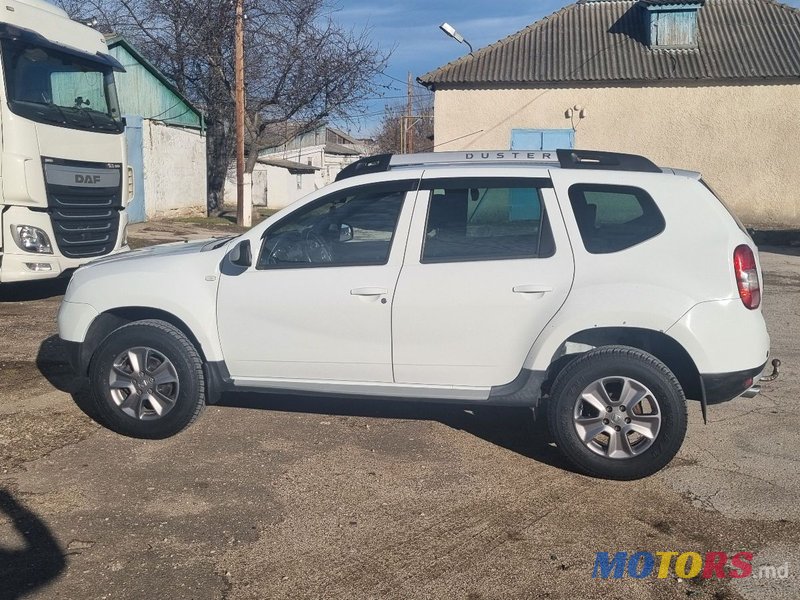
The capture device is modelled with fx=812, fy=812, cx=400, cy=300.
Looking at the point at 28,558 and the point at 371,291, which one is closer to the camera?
the point at 28,558

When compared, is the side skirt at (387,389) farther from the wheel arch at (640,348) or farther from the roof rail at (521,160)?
the roof rail at (521,160)

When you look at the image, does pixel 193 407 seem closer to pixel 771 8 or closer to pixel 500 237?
pixel 500 237

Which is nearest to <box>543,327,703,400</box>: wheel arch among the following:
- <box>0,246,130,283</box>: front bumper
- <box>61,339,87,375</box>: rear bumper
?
<box>61,339,87,375</box>: rear bumper

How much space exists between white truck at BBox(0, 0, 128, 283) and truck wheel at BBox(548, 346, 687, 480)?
6.68 meters

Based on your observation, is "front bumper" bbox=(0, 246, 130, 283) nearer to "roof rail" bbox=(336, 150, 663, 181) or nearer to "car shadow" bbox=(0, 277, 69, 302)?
"car shadow" bbox=(0, 277, 69, 302)

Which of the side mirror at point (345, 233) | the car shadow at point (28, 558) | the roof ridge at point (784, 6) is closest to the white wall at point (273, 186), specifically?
the roof ridge at point (784, 6)

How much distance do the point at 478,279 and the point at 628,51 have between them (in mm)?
20921

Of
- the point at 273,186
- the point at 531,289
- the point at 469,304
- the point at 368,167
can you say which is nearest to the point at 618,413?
the point at 531,289

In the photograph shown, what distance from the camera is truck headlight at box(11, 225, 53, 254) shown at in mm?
8820

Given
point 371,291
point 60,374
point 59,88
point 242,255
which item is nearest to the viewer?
point 371,291

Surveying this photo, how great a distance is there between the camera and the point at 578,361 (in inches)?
181

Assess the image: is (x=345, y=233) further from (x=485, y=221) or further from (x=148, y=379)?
(x=148, y=379)

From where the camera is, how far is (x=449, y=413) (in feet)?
19.4

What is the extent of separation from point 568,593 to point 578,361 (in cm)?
149
